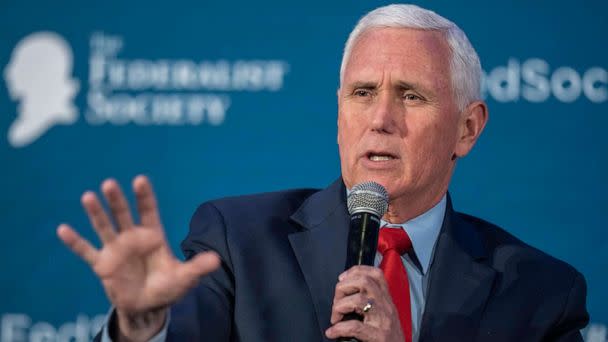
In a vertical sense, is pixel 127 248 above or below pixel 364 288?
above

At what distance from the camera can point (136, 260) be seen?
1604mm

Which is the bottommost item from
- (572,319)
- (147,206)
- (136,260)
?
(572,319)

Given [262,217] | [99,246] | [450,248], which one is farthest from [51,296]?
[450,248]

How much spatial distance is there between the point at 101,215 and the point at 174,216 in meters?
1.83

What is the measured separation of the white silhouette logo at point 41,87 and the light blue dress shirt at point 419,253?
1.49 metres

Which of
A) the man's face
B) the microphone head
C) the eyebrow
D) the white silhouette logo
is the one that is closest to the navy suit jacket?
the man's face

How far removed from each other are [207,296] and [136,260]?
580 millimetres

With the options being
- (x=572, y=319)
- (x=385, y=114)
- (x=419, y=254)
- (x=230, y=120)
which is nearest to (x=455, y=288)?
(x=419, y=254)

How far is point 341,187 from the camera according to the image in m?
2.49

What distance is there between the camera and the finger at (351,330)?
1.64 metres

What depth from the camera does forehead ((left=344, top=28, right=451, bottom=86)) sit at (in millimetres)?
2400

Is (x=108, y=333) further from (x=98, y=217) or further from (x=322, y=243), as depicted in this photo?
(x=322, y=243)

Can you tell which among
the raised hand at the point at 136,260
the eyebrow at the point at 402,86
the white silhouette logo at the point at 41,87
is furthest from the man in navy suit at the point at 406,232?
the white silhouette logo at the point at 41,87

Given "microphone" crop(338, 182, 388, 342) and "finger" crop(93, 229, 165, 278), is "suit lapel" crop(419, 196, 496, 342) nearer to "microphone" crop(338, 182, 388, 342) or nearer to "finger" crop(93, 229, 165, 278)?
"microphone" crop(338, 182, 388, 342)
